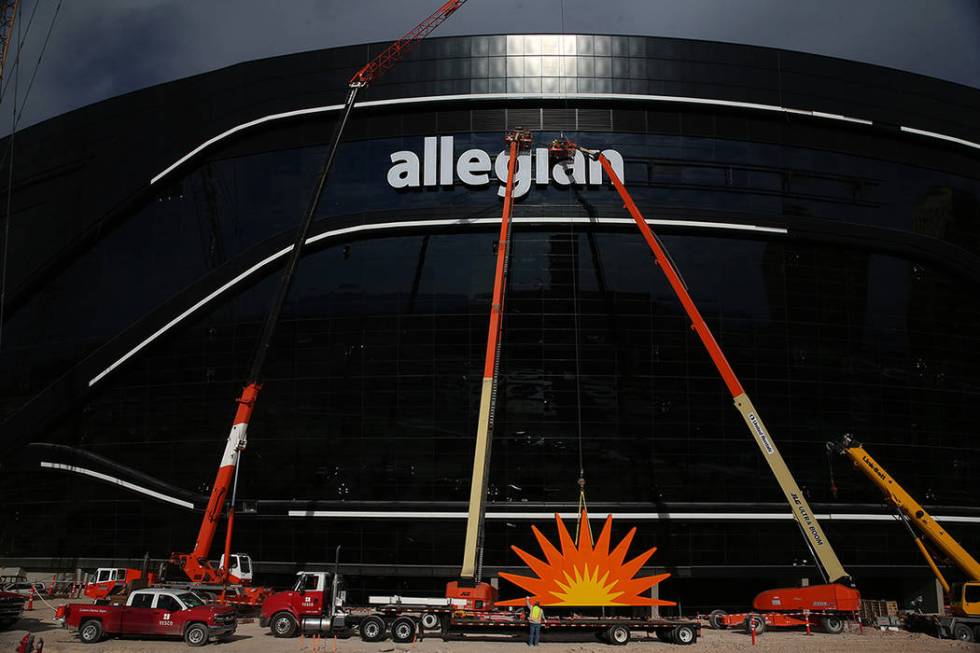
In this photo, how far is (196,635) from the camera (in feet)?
92.5

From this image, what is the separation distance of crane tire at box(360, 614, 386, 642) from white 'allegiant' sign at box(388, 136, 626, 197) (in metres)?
22.1

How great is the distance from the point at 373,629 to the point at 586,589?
7.31m

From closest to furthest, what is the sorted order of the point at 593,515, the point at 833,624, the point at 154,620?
the point at 154,620 < the point at 833,624 < the point at 593,515

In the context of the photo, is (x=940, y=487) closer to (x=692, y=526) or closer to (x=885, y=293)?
(x=885, y=293)

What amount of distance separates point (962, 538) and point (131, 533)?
41437 mm

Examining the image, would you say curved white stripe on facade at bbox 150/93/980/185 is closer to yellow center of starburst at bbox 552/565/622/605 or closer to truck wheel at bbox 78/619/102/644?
yellow center of starburst at bbox 552/565/622/605

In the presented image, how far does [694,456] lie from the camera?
41656 millimetres

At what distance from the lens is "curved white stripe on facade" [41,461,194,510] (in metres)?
44.0

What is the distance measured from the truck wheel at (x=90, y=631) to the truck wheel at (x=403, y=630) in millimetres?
9292

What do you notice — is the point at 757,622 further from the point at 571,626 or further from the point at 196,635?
the point at 196,635

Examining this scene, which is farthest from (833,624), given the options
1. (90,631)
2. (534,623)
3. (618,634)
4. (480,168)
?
(90,631)

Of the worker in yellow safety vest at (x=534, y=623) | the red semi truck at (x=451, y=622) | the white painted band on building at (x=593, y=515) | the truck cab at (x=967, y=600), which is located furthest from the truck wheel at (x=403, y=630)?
the truck cab at (x=967, y=600)

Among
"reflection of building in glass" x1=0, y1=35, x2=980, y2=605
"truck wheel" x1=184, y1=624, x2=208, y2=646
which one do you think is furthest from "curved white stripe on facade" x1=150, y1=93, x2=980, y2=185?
"truck wheel" x1=184, y1=624, x2=208, y2=646

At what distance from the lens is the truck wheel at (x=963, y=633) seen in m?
31.8
